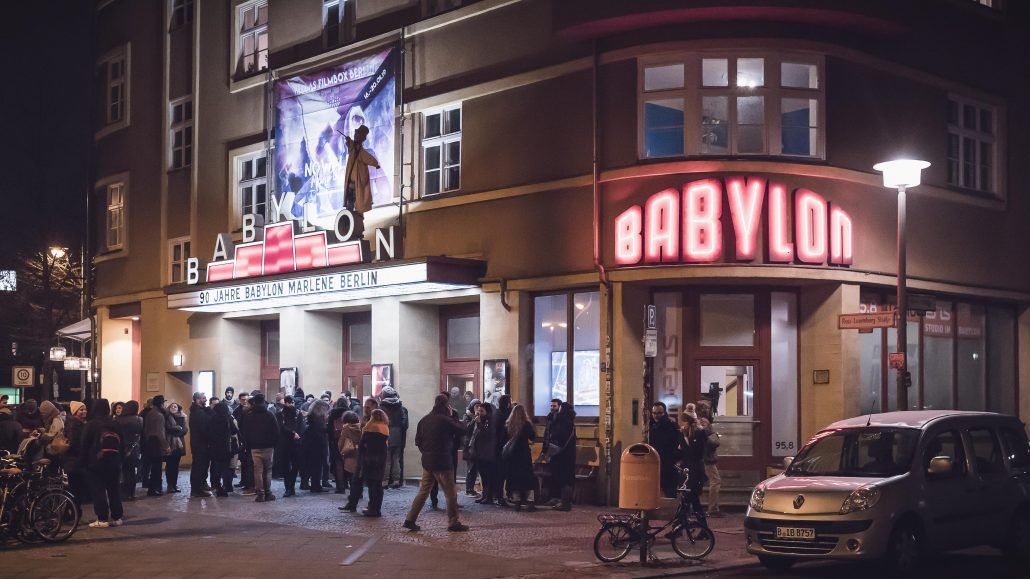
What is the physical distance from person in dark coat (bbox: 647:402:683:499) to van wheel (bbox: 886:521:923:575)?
16.7 ft

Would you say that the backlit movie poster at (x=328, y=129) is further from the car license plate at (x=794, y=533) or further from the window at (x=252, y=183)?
the car license plate at (x=794, y=533)

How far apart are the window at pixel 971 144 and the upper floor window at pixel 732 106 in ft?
13.9

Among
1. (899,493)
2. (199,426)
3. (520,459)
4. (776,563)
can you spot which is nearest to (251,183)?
(199,426)

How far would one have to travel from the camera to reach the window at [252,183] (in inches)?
1121

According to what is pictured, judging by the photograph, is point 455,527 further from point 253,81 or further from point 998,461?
point 253,81

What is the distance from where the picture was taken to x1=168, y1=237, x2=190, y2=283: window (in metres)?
30.6

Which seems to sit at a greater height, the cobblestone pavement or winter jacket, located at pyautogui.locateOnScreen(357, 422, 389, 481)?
winter jacket, located at pyautogui.locateOnScreen(357, 422, 389, 481)

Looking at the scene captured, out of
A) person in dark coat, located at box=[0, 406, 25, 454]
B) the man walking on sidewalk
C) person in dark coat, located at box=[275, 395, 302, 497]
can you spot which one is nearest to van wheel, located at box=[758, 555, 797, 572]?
the man walking on sidewalk

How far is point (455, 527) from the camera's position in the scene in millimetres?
16750

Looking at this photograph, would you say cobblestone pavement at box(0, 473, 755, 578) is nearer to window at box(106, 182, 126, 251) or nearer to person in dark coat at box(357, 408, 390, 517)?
person in dark coat at box(357, 408, 390, 517)

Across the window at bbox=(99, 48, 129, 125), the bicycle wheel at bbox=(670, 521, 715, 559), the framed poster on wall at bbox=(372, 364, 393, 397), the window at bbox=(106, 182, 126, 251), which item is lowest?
the bicycle wheel at bbox=(670, 521, 715, 559)

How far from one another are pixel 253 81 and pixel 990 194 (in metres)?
16.3

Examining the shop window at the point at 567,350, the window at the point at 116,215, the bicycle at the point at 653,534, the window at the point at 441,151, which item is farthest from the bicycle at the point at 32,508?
the window at the point at 116,215

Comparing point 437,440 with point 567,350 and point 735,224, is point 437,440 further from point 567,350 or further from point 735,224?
point 735,224
